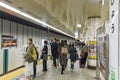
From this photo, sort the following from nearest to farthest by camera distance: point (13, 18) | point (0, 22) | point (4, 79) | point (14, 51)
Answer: point (4, 79), point (0, 22), point (13, 18), point (14, 51)

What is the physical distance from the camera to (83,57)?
12.2 m

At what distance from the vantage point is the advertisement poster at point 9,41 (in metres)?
9.71

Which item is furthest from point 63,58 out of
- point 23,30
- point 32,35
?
point 32,35

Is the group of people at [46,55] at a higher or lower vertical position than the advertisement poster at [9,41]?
lower

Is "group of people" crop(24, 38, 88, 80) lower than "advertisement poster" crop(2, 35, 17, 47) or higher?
lower

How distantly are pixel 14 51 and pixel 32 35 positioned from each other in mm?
4925

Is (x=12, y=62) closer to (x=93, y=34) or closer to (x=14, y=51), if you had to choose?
(x=14, y=51)

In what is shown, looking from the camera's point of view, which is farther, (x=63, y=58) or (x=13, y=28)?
(x=13, y=28)

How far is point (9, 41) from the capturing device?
10.5 meters

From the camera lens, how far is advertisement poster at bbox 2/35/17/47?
9.71 metres

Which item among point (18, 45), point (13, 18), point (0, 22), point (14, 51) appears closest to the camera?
point (0, 22)

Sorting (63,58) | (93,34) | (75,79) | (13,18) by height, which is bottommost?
(75,79)

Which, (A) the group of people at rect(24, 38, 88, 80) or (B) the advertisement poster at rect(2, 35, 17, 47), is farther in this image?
(B) the advertisement poster at rect(2, 35, 17, 47)

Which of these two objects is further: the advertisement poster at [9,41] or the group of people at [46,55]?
the advertisement poster at [9,41]
